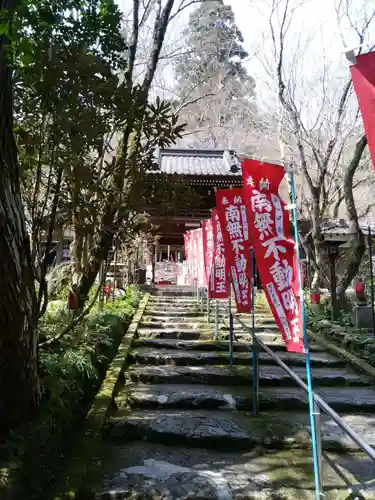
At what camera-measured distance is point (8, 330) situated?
276cm

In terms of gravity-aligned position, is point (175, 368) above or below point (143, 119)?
below

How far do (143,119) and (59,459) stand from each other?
3170mm

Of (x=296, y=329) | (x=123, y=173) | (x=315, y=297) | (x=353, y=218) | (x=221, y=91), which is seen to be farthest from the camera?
(x=221, y=91)

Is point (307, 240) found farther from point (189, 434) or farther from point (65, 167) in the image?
point (65, 167)

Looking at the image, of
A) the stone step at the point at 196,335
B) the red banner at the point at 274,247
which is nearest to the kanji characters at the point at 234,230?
the red banner at the point at 274,247

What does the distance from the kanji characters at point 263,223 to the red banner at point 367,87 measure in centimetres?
163

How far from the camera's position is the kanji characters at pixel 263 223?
3695 mm

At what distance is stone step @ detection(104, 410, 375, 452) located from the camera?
3.99 meters

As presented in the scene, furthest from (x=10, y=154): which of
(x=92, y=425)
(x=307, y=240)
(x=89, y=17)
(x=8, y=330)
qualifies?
(x=307, y=240)

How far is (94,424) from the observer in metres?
4.16

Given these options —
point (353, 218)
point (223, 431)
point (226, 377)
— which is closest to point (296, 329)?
point (223, 431)

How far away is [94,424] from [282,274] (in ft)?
8.35

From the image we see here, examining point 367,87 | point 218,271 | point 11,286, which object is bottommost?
point 11,286

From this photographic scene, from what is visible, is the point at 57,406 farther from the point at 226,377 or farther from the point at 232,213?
the point at 232,213
